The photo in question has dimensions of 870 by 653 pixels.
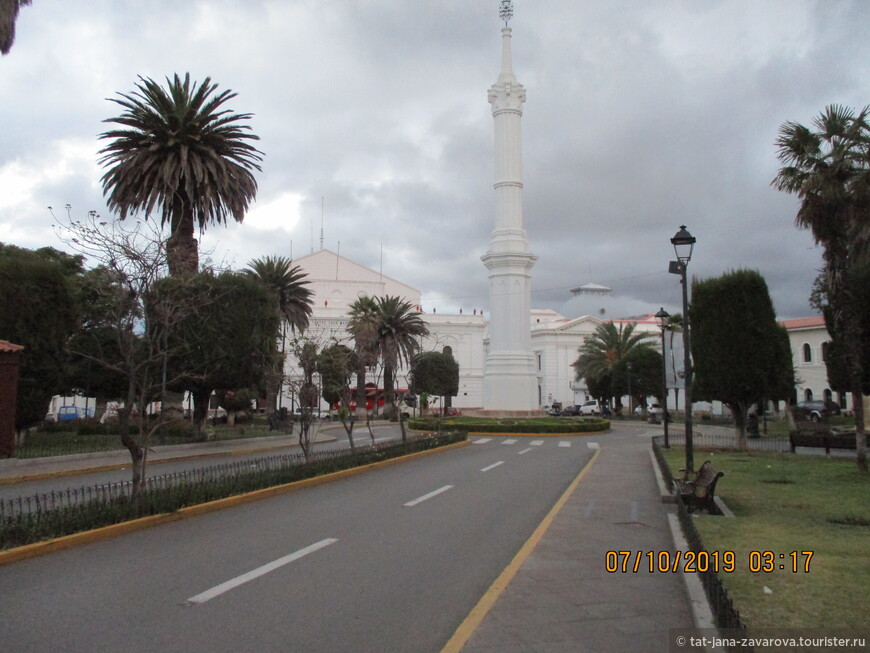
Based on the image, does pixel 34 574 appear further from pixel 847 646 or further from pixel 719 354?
pixel 719 354

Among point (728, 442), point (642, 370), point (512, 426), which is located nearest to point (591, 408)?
point (642, 370)

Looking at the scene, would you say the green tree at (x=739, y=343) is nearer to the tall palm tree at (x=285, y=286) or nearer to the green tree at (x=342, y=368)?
the green tree at (x=342, y=368)

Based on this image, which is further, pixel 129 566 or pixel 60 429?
pixel 60 429

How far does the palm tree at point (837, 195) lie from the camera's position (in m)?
18.1

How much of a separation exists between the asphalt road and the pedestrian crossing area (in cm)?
1750

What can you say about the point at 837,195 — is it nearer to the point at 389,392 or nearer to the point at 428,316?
the point at 389,392

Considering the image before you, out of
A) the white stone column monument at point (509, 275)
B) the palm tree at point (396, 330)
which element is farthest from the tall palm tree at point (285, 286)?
the white stone column monument at point (509, 275)

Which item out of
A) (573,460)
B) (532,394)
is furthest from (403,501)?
(532,394)

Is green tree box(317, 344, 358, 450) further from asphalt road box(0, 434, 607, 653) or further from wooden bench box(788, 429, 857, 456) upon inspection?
wooden bench box(788, 429, 857, 456)

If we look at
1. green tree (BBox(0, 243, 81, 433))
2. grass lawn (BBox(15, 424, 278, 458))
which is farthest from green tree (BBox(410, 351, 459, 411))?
green tree (BBox(0, 243, 81, 433))

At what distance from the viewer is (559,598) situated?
682cm

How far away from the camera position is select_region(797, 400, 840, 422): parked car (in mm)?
44969

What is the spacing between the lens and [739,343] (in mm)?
24172

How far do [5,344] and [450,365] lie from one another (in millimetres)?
46206
